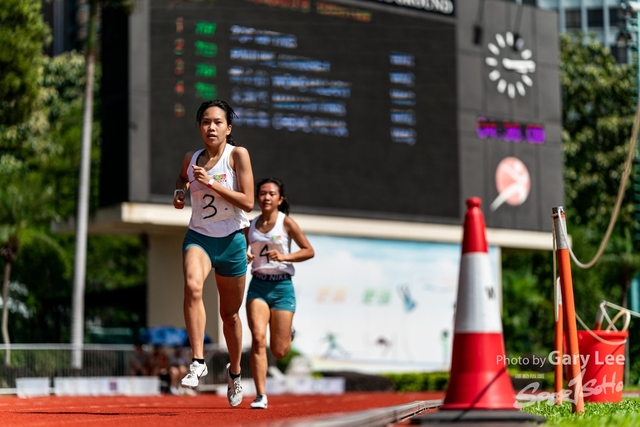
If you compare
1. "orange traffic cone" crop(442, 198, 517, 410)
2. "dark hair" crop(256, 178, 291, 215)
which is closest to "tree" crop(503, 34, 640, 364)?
"dark hair" crop(256, 178, 291, 215)

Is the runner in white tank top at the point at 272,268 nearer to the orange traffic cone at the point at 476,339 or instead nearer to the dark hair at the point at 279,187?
the dark hair at the point at 279,187

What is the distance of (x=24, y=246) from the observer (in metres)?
42.4

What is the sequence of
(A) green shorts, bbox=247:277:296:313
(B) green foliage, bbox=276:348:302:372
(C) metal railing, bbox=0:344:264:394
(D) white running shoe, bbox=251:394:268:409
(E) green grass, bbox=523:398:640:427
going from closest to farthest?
(E) green grass, bbox=523:398:640:427
(D) white running shoe, bbox=251:394:268:409
(A) green shorts, bbox=247:277:296:313
(C) metal railing, bbox=0:344:264:394
(B) green foliage, bbox=276:348:302:372

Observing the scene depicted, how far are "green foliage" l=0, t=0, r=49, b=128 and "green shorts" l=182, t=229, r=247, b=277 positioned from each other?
2048cm

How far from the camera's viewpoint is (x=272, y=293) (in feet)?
32.9

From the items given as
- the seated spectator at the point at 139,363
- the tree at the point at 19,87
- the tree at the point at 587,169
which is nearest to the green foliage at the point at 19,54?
the tree at the point at 19,87

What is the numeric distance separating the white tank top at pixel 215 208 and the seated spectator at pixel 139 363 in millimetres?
17427

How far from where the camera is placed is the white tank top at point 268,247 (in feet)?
33.0

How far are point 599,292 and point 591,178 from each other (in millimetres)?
4544

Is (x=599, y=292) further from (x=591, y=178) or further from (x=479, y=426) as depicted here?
(x=479, y=426)

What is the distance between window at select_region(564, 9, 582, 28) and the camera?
9638cm

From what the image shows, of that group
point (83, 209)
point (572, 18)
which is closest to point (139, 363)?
point (83, 209)

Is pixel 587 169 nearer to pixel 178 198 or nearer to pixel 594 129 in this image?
pixel 594 129

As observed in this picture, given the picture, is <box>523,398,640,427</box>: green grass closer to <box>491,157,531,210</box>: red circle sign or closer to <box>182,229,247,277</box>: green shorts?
<box>182,229,247,277</box>: green shorts
